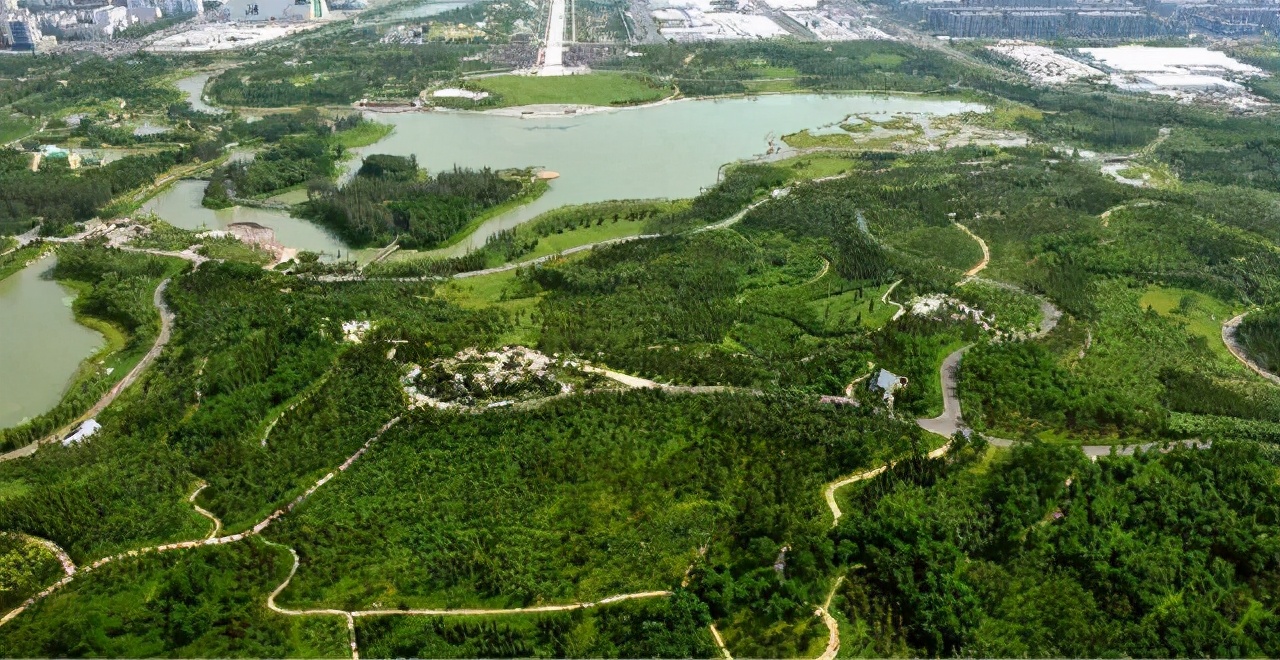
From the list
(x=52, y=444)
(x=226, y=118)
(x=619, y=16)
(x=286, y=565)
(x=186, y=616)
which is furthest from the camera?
(x=619, y=16)

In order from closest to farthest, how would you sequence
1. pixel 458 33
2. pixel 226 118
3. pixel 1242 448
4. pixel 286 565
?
pixel 286 565 < pixel 1242 448 < pixel 226 118 < pixel 458 33

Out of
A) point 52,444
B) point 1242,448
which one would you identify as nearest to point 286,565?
point 52,444

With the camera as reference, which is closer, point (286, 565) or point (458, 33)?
point (286, 565)

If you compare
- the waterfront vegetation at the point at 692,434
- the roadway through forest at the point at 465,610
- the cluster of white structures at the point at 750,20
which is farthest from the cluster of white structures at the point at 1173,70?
the roadway through forest at the point at 465,610

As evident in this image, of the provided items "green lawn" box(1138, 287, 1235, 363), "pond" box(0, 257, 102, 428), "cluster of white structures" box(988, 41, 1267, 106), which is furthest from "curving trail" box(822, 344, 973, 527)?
"cluster of white structures" box(988, 41, 1267, 106)

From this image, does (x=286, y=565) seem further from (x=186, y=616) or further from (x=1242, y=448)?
(x=1242, y=448)

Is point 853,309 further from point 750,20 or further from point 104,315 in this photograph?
point 750,20
